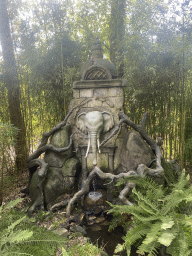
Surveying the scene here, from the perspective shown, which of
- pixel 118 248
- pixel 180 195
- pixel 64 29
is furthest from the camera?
pixel 64 29

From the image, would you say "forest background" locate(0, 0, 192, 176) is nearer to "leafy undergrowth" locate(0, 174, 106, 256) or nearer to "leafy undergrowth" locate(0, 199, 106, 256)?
"leafy undergrowth" locate(0, 174, 106, 256)

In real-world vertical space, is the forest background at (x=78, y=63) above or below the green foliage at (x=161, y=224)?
above

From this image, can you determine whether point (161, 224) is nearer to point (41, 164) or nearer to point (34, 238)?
point (34, 238)

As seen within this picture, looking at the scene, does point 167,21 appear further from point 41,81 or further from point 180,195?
point 180,195

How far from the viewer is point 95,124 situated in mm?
3998

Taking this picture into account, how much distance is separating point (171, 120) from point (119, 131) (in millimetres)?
1572

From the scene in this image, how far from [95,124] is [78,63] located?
2.40 m

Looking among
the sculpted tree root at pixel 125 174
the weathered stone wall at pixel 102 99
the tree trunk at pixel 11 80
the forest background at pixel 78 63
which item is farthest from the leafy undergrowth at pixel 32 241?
the tree trunk at pixel 11 80

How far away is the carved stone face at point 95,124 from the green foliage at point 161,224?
4.15ft

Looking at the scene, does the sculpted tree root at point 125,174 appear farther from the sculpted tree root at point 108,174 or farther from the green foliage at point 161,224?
the green foliage at point 161,224

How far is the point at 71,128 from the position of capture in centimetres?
467

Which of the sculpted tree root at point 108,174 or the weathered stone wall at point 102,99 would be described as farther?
the weathered stone wall at point 102,99

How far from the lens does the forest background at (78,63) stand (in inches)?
187

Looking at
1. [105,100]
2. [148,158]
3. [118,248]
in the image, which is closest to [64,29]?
[105,100]
